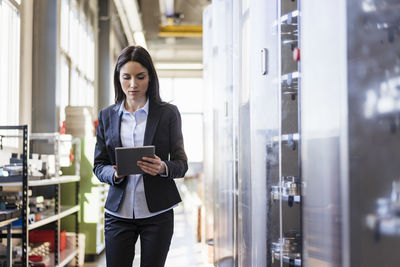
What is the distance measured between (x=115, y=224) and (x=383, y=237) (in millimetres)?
965

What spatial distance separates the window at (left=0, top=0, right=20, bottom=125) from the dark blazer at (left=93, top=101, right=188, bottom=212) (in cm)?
284

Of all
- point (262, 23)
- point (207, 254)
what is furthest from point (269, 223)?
point (207, 254)

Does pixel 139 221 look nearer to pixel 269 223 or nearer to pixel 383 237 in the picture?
pixel 383 237

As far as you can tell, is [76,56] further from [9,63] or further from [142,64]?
[142,64]

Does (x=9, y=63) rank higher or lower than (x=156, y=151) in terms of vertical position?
higher

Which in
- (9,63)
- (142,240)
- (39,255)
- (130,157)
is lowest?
(39,255)

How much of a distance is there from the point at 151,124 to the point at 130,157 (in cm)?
19

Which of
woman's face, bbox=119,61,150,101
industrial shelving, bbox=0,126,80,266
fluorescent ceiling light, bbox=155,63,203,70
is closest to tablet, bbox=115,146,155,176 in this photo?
woman's face, bbox=119,61,150,101

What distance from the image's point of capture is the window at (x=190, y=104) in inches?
562

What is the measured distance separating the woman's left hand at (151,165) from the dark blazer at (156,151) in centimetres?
6

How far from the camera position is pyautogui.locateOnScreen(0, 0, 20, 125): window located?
4574 millimetres

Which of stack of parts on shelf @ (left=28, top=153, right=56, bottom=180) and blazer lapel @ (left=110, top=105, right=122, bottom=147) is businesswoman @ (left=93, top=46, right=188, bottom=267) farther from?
stack of parts on shelf @ (left=28, top=153, right=56, bottom=180)

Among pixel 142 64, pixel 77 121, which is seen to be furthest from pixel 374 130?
pixel 77 121

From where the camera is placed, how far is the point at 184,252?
18.9ft
